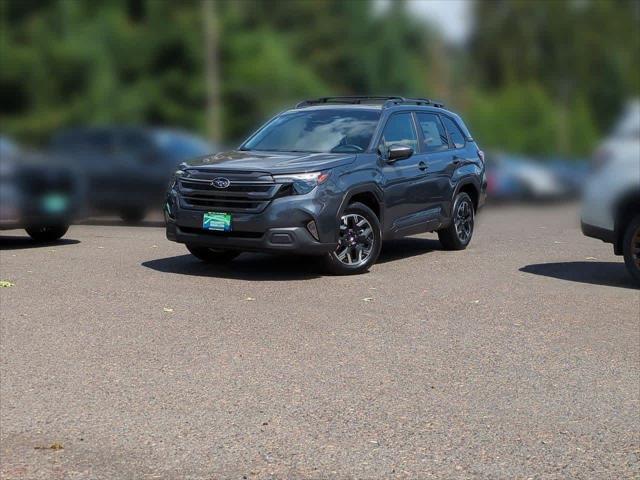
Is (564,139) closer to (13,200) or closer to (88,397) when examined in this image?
(13,200)

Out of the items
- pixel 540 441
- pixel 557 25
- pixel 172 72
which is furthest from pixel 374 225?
pixel 557 25

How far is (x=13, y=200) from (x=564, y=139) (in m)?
43.3

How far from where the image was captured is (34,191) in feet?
42.8

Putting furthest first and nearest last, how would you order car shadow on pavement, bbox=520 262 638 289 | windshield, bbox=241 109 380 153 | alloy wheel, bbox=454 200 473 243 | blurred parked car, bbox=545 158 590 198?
blurred parked car, bbox=545 158 590 198, alloy wheel, bbox=454 200 473 243, windshield, bbox=241 109 380 153, car shadow on pavement, bbox=520 262 638 289

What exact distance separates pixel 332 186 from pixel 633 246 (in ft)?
10.4

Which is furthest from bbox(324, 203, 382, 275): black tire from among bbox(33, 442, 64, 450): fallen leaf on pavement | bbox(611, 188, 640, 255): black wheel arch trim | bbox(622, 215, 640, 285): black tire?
bbox(33, 442, 64, 450): fallen leaf on pavement

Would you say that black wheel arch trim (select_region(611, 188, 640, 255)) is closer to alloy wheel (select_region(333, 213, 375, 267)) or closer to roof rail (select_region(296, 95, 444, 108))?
alloy wheel (select_region(333, 213, 375, 267))

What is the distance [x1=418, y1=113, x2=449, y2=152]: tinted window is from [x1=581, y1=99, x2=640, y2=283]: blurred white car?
231 cm

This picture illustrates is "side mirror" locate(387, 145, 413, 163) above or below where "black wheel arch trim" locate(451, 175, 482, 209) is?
above

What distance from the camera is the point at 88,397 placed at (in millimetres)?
7090

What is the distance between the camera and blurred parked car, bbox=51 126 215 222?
18.7m

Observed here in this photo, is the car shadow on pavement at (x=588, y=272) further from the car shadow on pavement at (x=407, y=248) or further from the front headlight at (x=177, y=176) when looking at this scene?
the front headlight at (x=177, y=176)

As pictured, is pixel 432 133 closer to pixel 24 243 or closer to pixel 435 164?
pixel 435 164

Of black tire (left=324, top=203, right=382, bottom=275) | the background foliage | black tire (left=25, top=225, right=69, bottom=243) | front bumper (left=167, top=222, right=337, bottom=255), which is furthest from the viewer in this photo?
the background foliage
